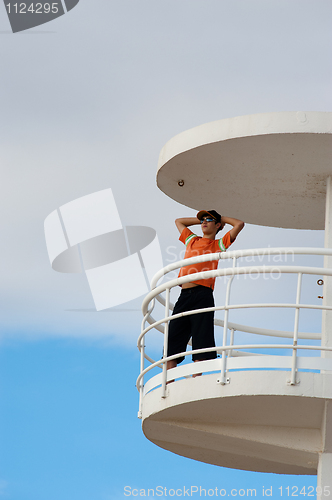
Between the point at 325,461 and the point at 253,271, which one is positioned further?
the point at 325,461

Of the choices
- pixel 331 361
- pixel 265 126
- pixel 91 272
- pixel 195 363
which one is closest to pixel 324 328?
pixel 331 361

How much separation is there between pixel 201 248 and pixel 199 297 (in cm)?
89

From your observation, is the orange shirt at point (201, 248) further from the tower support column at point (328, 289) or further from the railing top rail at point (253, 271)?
the tower support column at point (328, 289)

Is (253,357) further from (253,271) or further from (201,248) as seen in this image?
(201,248)

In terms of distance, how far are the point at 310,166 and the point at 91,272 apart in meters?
6.26

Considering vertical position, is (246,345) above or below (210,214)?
below

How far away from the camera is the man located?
1062 centimetres

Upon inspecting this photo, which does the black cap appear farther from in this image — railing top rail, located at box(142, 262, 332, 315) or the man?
railing top rail, located at box(142, 262, 332, 315)

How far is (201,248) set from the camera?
11484 mm

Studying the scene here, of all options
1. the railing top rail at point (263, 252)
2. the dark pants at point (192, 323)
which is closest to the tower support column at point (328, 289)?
the railing top rail at point (263, 252)

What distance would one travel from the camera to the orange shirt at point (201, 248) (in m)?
11.1

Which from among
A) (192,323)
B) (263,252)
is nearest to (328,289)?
(263,252)

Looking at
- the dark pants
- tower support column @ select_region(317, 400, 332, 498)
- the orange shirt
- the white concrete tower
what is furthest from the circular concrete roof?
tower support column @ select_region(317, 400, 332, 498)

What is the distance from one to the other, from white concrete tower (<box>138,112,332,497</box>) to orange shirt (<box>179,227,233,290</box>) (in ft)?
1.97
